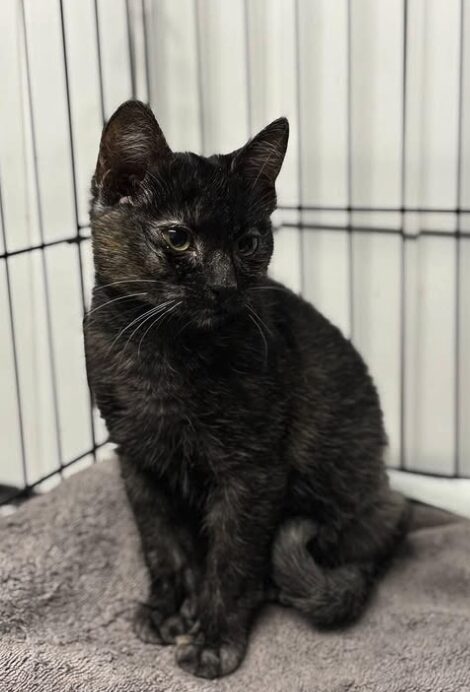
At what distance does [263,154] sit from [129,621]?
0.66m

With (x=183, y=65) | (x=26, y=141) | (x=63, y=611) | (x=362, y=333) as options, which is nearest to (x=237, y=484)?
(x=63, y=611)

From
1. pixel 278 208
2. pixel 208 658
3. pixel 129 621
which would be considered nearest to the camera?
pixel 208 658

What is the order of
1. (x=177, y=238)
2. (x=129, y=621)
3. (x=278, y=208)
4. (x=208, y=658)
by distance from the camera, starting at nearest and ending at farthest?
(x=177, y=238) → (x=208, y=658) → (x=129, y=621) → (x=278, y=208)

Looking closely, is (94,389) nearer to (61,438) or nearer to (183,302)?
(183,302)

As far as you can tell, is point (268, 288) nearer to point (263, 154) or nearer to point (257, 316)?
point (257, 316)

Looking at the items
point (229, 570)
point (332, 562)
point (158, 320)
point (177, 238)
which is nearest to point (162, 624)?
point (229, 570)

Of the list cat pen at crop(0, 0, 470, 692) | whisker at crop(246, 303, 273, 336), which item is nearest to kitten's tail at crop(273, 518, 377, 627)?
cat pen at crop(0, 0, 470, 692)

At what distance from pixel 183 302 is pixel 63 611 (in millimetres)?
514

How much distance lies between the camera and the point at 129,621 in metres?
1.09

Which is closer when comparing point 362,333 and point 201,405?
point 201,405

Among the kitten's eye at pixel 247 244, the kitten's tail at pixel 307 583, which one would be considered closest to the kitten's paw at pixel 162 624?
the kitten's tail at pixel 307 583

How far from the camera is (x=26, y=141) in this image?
1367mm

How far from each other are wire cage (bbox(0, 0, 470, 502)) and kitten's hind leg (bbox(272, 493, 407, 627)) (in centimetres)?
37

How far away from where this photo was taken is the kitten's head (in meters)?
0.85
